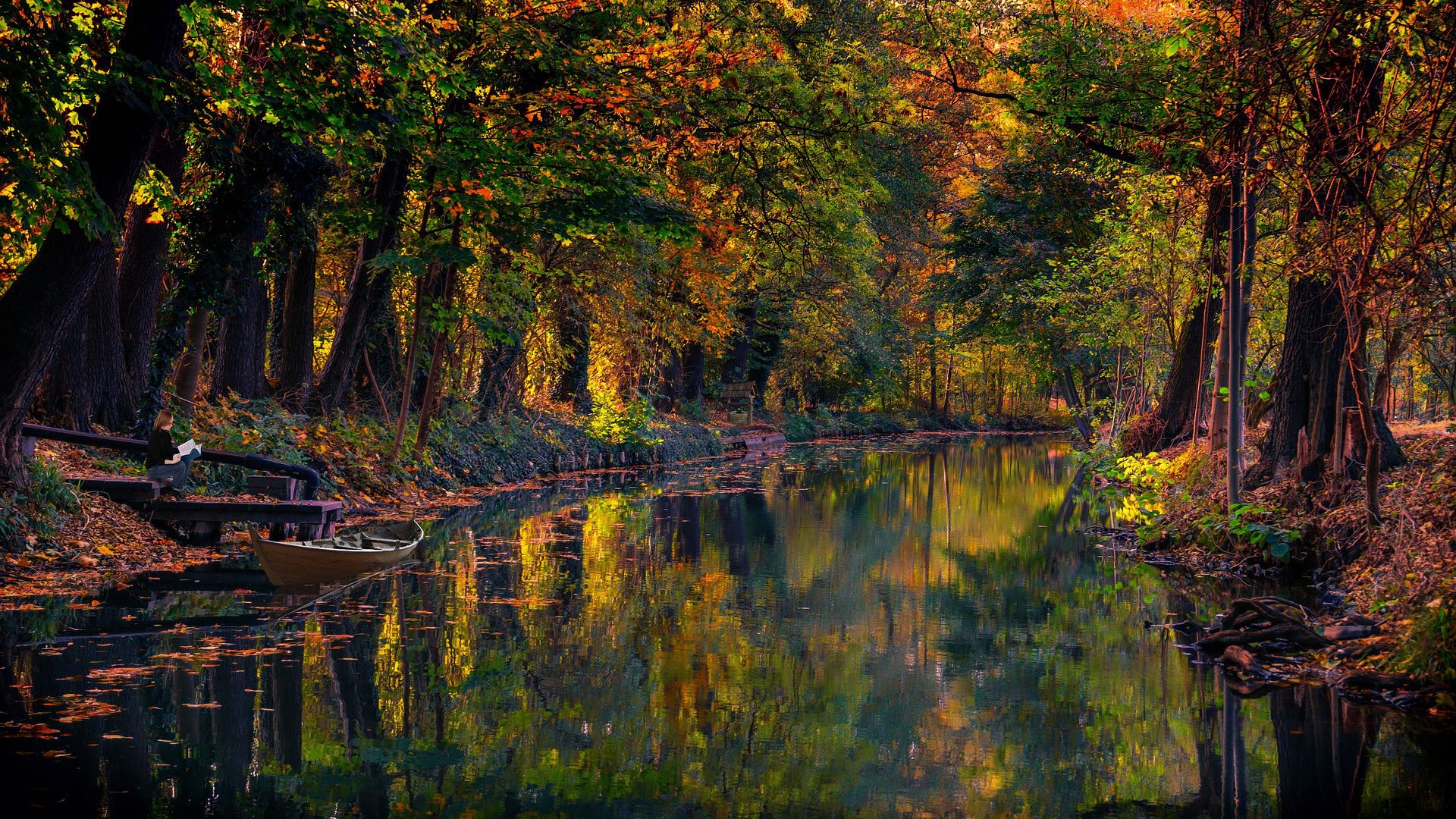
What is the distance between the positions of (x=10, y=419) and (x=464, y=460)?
13336 mm

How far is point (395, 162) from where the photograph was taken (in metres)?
20.9

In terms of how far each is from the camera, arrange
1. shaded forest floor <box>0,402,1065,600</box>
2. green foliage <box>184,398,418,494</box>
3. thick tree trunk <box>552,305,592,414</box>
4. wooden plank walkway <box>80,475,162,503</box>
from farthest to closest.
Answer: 1. thick tree trunk <box>552,305,592,414</box>
2. green foliage <box>184,398,418,494</box>
3. wooden plank walkway <box>80,475,162,503</box>
4. shaded forest floor <box>0,402,1065,600</box>

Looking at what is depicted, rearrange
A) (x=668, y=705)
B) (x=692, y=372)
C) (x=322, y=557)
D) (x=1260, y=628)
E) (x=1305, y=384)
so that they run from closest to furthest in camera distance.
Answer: (x=668, y=705) → (x=1260, y=628) → (x=322, y=557) → (x=1305, y=384) → (x=692, y=372)

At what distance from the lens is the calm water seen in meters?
6.48

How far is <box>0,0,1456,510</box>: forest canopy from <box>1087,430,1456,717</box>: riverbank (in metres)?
0.71

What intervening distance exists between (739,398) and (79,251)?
3702cm

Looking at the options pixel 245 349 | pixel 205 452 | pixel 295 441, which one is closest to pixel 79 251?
pixel 205 452

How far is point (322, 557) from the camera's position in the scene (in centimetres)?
1275

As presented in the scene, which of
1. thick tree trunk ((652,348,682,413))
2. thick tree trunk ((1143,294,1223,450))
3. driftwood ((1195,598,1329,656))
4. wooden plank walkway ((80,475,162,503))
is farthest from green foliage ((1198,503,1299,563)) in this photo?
thick tree trunk ((652,348,682,413))

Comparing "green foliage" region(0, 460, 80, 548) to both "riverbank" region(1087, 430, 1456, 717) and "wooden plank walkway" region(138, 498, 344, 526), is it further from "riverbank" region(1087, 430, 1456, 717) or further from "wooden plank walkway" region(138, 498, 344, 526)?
"riverbank" region(1087, 430, 1456, 717)

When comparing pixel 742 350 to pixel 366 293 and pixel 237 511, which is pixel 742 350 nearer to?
pixel 366 293

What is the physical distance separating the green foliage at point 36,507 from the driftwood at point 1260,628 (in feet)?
37.7

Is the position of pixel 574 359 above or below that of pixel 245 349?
above

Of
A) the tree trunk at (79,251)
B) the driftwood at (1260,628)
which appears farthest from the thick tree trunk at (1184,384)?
the tree trunk at (79,251)
